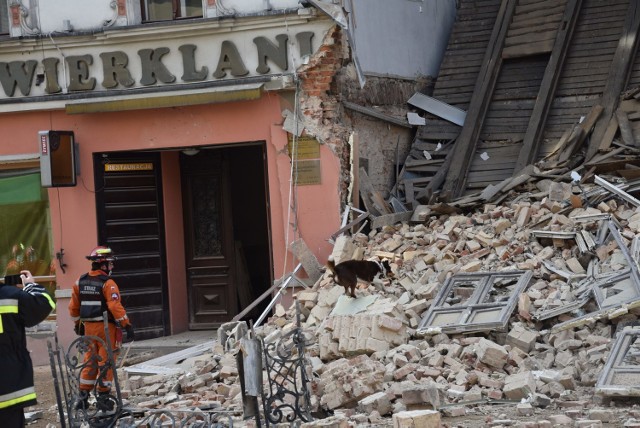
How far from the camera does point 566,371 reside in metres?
10.5

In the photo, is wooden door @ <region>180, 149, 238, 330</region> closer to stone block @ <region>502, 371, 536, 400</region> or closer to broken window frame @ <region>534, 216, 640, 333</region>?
broken window frame @ <region>534, 216, 640, 333</region>

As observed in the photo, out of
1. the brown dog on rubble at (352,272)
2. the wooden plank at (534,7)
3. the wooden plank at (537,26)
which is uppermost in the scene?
the wooden plank at (534,7)

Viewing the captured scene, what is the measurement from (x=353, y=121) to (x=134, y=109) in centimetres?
311

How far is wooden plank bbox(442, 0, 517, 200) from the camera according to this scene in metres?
17.0

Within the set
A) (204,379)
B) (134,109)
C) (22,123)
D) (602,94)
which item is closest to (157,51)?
(134,109)

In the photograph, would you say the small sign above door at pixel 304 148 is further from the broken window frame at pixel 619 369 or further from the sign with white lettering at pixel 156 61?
the broken window frame at pixel 619 369

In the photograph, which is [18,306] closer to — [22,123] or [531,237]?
[531,237]

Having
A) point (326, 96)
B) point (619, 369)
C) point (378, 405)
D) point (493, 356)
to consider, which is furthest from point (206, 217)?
point (619, 369)

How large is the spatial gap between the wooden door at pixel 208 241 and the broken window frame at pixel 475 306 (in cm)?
549

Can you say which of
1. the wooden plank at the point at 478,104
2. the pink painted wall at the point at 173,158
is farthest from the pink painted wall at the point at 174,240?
the wooden plank at the point at 478,104

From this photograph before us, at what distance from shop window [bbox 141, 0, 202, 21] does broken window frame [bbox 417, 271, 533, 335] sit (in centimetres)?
559

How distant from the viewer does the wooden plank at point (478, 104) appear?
1700 cm

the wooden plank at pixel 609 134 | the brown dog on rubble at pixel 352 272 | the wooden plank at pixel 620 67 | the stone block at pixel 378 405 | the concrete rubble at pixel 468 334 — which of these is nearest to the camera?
the concrete rubble at pixel 468 334

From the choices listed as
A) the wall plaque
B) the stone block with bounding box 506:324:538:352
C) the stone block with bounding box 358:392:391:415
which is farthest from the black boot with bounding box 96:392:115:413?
the wall plaque
